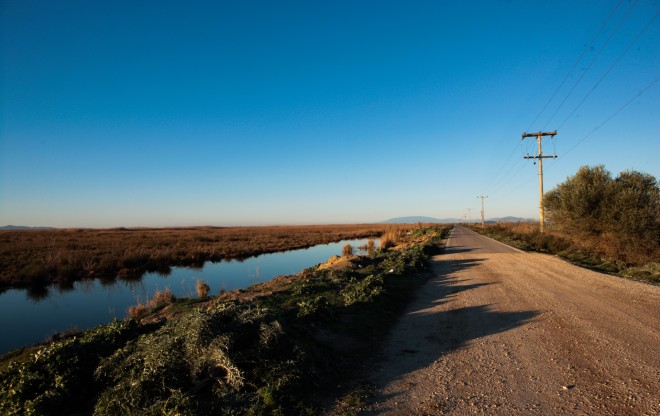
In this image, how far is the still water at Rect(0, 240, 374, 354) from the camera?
12.1 meters

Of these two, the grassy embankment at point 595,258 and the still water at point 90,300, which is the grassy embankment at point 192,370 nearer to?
the still water at point 90,300

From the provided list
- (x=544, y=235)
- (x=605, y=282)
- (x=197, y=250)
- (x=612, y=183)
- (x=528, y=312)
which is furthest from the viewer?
(x=197, y=250)

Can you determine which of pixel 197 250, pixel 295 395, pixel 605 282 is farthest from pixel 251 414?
pixel 197 250

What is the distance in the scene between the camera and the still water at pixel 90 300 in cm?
1206

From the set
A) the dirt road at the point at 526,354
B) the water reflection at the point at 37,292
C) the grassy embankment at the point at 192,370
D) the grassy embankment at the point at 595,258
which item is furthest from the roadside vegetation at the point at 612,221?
the water reflection at the point at 37,292

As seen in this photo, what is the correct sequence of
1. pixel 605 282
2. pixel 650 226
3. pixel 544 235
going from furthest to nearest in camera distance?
pixel 544 235 → pixel 650 226 → pixel 605 282

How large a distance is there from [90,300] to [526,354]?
59.9ft

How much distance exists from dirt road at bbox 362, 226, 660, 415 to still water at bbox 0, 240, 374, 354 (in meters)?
10.9

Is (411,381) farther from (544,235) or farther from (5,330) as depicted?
(544,235)

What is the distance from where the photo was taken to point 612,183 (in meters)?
17.7

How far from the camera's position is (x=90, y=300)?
16.4 m

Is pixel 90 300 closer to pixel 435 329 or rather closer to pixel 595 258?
pixel 435 329

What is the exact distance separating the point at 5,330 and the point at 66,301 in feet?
15.2

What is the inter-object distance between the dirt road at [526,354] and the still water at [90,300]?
35.7ft
